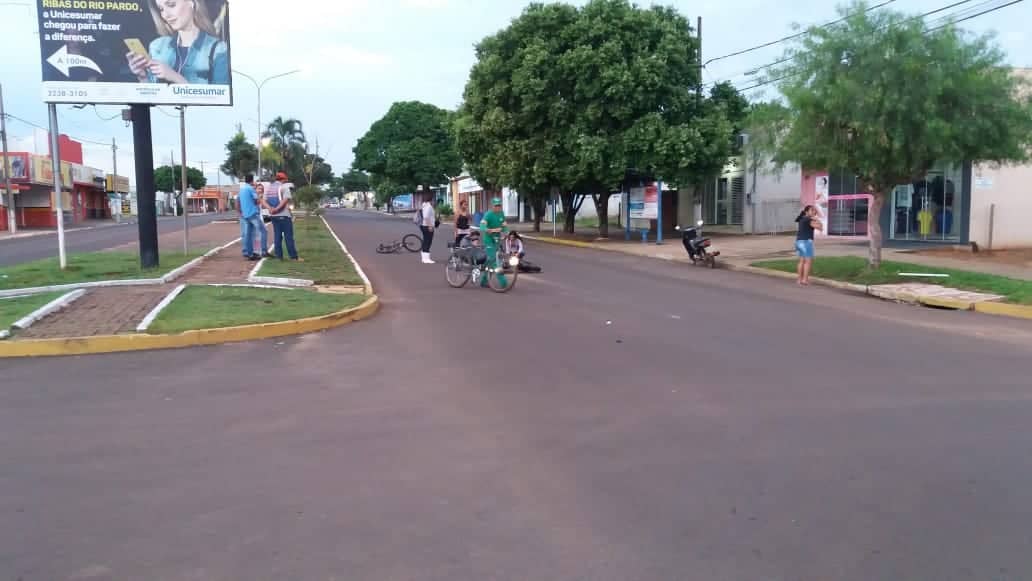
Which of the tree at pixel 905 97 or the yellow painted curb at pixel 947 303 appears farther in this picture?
the tree at pixel 905 97

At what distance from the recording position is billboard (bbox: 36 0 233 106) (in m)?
14.3

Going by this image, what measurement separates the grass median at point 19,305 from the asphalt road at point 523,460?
6.20ft

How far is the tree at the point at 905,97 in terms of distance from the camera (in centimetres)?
1482

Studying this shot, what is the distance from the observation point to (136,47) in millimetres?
14695

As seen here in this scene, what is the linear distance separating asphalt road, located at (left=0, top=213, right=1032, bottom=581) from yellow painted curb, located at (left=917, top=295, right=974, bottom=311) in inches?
151

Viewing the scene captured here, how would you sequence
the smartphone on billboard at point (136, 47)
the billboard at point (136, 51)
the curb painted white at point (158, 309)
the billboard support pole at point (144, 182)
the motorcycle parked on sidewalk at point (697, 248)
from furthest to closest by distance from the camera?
the motorcycle parked on sidewalk at point (697, 248)
the billboard support pole at point (144, 182)
the smartphone on billboard at point (136, 47)
the billboard at point (136, 51)
the curb painted white at point (158, 309)

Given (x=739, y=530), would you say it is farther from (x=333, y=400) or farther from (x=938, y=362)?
(x=938, y=362)

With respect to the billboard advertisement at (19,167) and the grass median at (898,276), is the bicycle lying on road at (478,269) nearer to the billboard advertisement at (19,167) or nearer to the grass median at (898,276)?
the grass median at (898,276)

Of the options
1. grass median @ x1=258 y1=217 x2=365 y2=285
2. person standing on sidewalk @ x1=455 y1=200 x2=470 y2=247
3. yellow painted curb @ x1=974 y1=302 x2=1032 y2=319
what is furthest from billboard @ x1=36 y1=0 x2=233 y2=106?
yellow painted curb @ x1=974 y1=302 x2=1032 y2=319

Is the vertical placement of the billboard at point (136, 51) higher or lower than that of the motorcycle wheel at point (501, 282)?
higher

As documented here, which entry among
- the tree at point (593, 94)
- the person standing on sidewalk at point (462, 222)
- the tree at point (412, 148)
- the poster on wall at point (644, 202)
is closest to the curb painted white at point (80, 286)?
the person standing on sidewalk at point (462, 222)

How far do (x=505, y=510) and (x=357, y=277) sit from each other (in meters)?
11.2

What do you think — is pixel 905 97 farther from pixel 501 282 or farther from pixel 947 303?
pixel 501 282

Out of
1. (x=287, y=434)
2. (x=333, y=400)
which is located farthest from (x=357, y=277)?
(x=287, y=434)
